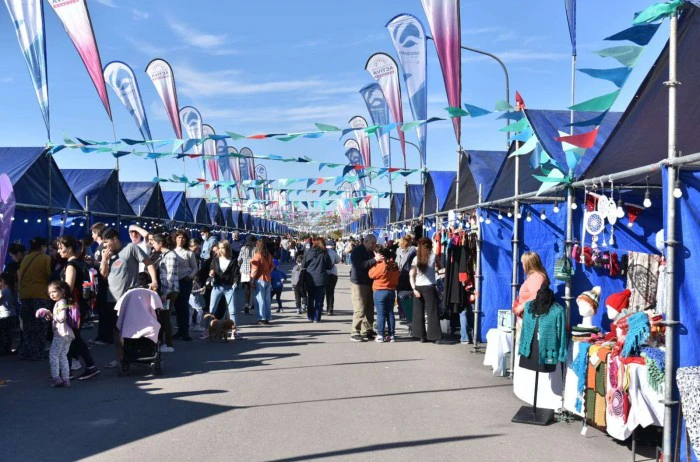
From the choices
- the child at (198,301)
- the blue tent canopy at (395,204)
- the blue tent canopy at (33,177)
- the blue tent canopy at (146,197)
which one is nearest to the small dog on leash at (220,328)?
the child at (198,301)

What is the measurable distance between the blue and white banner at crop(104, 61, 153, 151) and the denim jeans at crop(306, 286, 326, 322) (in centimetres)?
710

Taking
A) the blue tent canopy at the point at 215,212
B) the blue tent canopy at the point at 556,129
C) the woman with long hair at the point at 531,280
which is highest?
the blue tent canopy at the point at 215,212

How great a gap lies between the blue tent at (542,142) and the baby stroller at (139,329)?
5332 mm

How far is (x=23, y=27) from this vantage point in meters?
12.4

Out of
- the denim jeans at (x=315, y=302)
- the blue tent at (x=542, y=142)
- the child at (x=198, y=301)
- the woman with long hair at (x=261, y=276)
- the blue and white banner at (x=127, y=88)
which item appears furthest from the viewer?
the blue and white banner at (x=127, y=88)

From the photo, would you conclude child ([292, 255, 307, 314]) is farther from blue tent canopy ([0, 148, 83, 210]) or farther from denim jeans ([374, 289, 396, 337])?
blue tent canopy ([0, 148, 83, 210])

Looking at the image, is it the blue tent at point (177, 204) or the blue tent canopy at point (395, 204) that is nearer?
the blue tent at point (177, 204)

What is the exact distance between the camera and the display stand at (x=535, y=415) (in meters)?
6.62

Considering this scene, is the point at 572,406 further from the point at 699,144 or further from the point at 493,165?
the point at 493,165

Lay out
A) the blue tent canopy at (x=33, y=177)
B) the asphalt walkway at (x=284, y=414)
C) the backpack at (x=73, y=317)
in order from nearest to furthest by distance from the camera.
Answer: the asphalt walkway at (x=284, y=414), the backpack at (x=73, y=317), the blue tent canopy at (x=33, y=177)

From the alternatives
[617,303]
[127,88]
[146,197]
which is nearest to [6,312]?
[617,303]

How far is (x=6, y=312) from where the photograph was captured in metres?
9.85

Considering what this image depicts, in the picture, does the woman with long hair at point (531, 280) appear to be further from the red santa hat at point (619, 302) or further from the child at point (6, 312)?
the child at point (6, 312)

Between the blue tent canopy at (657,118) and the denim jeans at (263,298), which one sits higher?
the blue tent canopy at (657,118)
